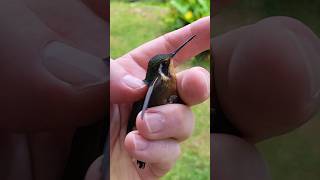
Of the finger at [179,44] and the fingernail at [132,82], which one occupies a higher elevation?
the finger at [179,44]

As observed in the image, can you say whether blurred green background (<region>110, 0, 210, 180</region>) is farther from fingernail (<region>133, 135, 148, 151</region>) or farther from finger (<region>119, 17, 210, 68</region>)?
fingernail (<region>133, 135, 148, 151</region>)

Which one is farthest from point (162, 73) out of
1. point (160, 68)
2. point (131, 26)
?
point (131, 26)

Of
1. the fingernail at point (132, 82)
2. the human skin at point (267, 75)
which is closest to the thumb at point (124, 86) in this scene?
the fingernail at point (132, 82)

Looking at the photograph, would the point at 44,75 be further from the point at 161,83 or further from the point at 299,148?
the point at 299,148

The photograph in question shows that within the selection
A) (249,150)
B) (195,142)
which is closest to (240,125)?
(249,150)

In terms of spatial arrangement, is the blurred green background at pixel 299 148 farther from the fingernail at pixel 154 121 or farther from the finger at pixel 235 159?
the fingernail at pixel 154 121

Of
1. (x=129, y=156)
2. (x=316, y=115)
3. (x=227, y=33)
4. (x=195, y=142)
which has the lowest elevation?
(x=195, y=142)

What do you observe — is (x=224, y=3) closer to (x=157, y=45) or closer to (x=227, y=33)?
(x=227, y=33)
